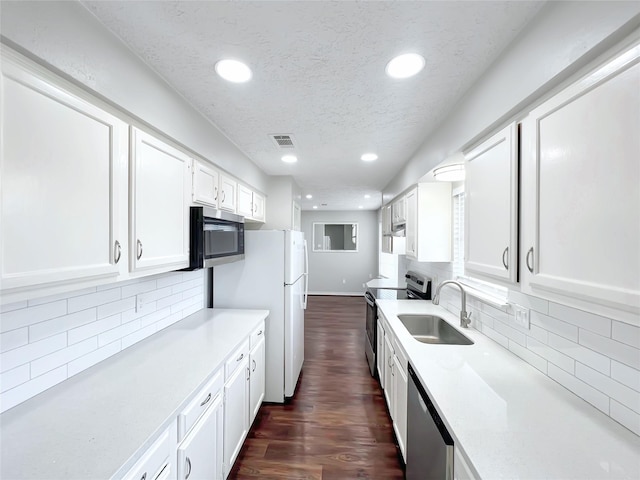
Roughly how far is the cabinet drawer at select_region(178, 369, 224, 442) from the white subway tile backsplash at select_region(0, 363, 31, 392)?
0.63 metres

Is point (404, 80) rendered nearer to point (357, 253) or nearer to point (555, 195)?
point (555, 195)

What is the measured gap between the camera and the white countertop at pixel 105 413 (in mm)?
859

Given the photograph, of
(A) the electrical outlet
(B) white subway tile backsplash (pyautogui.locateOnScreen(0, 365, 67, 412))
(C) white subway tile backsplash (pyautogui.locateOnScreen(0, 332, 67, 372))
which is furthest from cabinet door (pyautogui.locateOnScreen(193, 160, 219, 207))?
(A) the electrical outlet

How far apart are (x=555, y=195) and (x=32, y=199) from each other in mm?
1682

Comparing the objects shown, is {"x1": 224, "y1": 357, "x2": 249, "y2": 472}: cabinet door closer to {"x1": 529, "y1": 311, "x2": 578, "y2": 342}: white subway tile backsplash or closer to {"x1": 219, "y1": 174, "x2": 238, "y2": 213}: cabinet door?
{"x1": 219, "y1": 174, "x2": 238, "y2": 213}: cabinet door

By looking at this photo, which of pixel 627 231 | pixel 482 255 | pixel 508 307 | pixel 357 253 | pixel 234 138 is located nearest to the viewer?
pixel 627 231

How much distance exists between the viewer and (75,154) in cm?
102

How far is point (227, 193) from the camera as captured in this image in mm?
2469

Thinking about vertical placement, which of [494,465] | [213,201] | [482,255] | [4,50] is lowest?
[494,465]

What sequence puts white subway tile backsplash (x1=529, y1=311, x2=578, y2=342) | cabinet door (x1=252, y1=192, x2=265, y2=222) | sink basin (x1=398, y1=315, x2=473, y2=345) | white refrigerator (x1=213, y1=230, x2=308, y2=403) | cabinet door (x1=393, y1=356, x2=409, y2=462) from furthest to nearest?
cabinet door (x1=252, y1=192, x2=265, y2=222) < white refrigerator (x1=213, y1=230, x2=308, y2=403) < sink basin (x1=398, y1=315, x2=473, y2=345) < cabinet door (x1=393, y1=356, x2=409, y2=462) < white subway tile backsplash (x1=529, y1=311, x2=578, y2=342)

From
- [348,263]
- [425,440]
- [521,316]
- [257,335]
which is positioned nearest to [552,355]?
[521,316]

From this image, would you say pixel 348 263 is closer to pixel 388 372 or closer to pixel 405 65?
pixel 388 372

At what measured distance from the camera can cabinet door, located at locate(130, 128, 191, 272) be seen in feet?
4.35

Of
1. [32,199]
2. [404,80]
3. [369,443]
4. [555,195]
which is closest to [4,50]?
[32,199]
